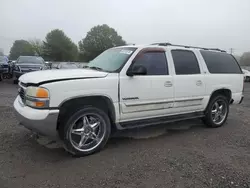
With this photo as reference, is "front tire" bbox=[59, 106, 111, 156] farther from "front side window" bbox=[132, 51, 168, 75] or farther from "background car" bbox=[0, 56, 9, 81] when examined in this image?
"background car" bbox=[0, 56, 9, 81]

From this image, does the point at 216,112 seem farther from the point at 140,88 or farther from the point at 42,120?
the point at 42,120

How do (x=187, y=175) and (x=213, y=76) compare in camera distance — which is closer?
(x=187, y=175)

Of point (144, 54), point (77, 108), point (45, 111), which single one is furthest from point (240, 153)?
point (45, 111)

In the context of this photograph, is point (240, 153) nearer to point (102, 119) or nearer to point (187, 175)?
point (187, 175)

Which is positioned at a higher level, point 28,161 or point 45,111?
point 45,111

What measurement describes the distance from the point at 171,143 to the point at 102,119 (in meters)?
1.51

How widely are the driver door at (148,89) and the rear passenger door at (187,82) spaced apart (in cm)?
21

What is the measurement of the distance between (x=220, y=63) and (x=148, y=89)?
2486 millimetres

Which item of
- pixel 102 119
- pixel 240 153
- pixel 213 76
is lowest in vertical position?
pixel 240 153

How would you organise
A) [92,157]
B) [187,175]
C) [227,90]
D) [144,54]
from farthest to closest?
[227,90]
[144,54]
[92,157]
[187,175]

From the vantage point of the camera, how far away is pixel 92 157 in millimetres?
3631

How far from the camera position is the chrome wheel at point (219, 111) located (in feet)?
18.1

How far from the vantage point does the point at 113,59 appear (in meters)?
4.38

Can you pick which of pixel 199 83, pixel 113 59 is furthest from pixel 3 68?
pixel 199 83
